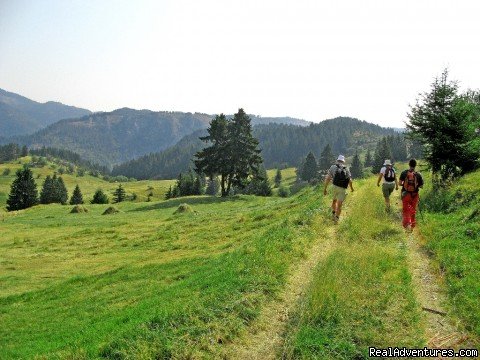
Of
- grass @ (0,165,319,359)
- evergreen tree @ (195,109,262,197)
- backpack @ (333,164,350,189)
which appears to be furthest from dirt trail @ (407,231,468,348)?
evergreen tree @ (195,109,262,197)

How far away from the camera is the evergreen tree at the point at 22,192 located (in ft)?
327


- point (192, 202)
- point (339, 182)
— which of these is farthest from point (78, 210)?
point (339, 182)

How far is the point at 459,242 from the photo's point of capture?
11.6 metres

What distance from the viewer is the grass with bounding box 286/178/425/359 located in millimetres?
6852

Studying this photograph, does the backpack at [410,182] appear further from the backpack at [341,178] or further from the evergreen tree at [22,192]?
the evergreen tree at [22,192]

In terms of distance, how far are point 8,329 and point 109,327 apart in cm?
725

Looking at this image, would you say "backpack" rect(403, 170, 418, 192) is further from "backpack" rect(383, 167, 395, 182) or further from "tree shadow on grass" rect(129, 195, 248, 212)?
"tree shadow on grass" rect(129, 195, 248, 212)

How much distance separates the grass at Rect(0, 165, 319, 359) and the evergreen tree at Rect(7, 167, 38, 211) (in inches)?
2687

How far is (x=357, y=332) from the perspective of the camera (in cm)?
718

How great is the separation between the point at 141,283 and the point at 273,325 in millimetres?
9959

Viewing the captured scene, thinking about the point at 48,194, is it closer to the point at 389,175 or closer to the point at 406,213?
the point at 389,175

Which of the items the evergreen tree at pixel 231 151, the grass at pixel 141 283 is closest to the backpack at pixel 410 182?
the grass at pixel 141 283

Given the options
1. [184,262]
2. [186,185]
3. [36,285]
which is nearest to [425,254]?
[184,262]

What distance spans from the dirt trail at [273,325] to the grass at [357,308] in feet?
1.09
